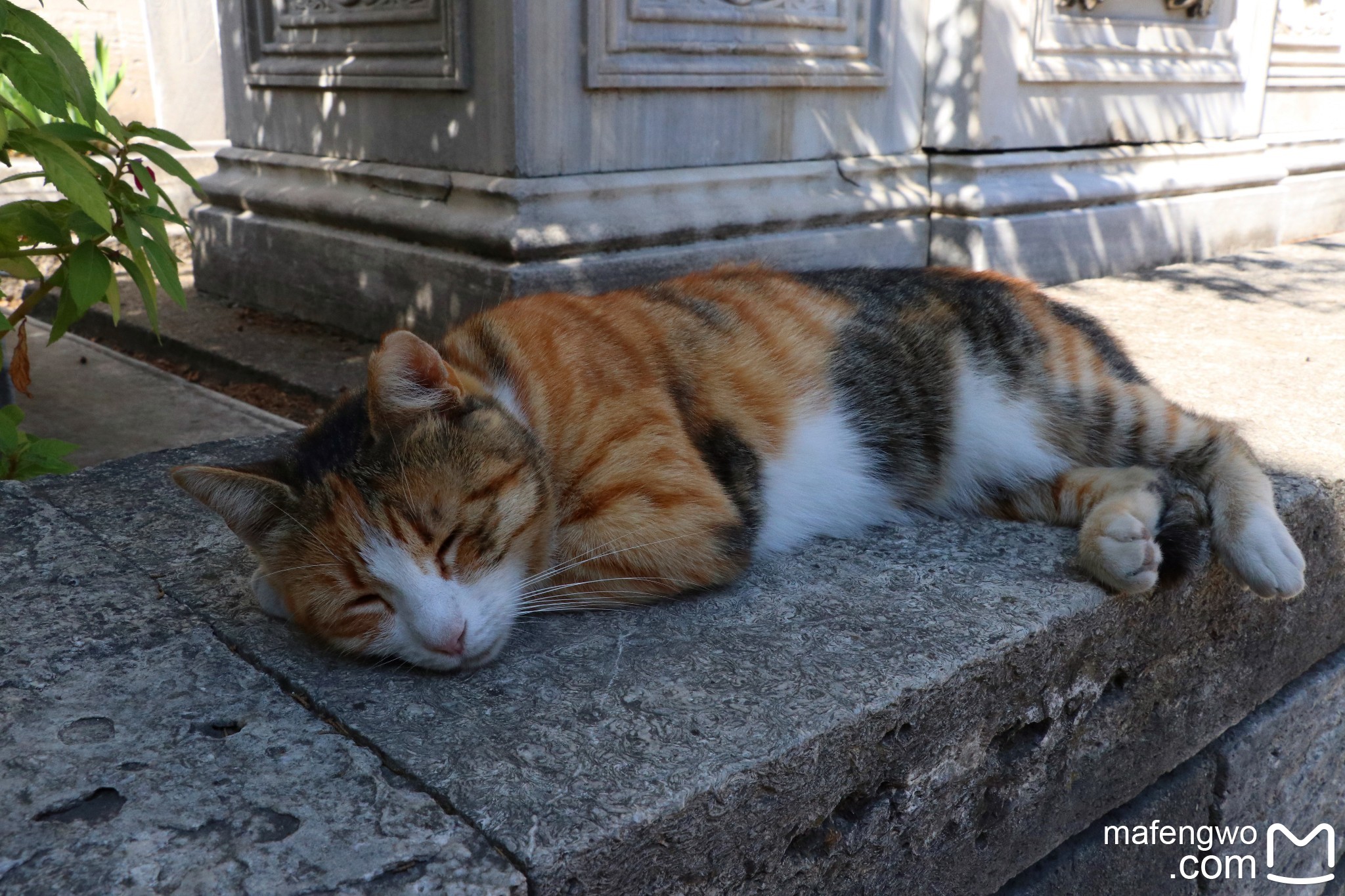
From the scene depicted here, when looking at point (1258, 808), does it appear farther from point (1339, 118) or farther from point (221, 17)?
point (1339, 118)

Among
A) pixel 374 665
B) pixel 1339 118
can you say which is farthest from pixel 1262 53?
pixel 374 665

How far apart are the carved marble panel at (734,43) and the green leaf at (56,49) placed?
6.43 feet

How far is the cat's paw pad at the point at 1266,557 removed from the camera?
6.57 feet

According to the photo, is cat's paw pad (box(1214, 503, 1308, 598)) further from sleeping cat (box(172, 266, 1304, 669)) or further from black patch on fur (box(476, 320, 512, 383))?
black patch on fur (box(476, 320, 512, 383))

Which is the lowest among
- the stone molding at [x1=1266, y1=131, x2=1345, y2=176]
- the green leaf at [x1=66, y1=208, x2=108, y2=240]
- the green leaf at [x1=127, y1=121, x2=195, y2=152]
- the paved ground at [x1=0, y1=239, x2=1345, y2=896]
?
the paved ground at [x1=0, y1=239, x2=1345, y2=896]

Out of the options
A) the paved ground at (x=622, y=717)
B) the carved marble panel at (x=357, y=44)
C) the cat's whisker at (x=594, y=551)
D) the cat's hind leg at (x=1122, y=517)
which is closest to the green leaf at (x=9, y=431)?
the paved ground at (x=622, y=717)

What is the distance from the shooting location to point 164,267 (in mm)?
2232

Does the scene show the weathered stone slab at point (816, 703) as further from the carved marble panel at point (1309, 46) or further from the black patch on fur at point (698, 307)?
the carved marble panel at point (1309, 46)

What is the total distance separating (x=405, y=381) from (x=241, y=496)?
33 cm

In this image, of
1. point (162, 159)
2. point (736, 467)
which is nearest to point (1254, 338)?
point (736, 467)

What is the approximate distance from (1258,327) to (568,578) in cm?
334

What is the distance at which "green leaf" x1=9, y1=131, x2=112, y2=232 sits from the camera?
6.05 feet


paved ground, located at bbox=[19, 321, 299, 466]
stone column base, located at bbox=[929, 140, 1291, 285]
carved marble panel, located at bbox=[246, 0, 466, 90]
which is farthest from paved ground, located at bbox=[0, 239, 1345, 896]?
stone column base, located at bbox=[929, 140, 1291, 285]

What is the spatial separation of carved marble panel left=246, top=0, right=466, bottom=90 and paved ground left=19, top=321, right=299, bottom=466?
4.46ft
